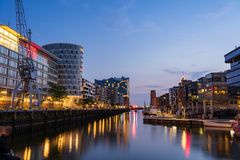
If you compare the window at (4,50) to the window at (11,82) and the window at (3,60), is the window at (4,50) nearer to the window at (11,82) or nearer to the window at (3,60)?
the window at (3,60)

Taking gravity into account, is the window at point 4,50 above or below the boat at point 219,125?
above

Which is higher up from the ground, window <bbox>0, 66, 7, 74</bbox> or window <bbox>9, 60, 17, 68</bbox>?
window <bbox>9, 60, 17, 68</bbox>

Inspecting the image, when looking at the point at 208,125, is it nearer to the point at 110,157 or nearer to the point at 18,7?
the point at 110,157

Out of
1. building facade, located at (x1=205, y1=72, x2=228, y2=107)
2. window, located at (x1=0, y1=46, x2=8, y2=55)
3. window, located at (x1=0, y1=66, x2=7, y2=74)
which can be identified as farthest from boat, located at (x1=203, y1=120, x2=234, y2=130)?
window, located at (x1=0, y1=46, x2=8, y2=55)

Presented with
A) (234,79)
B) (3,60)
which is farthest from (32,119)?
(234,79)

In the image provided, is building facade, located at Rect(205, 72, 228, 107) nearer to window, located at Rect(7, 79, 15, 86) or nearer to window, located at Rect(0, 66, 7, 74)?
window, located at Rect(7, 79, 15, 86)

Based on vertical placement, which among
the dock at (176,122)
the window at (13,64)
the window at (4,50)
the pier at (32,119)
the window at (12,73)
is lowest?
the dock at (176,122)

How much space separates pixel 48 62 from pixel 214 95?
116596 mm

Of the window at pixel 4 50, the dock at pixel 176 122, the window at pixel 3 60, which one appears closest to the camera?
the dock at pixel 176 122

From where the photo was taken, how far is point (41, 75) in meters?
155

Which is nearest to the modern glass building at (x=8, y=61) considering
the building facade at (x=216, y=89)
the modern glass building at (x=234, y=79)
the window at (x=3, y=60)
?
the window at (x=3, y=60)

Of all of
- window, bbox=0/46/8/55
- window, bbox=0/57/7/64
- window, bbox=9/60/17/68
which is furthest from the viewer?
window, bbox=9/60/17/68

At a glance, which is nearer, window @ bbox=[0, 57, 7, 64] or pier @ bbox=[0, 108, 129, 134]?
pier @ bbox=[0, 108, 129, 134]

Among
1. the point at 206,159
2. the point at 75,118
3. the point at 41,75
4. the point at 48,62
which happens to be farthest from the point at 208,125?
the point at 48,62
